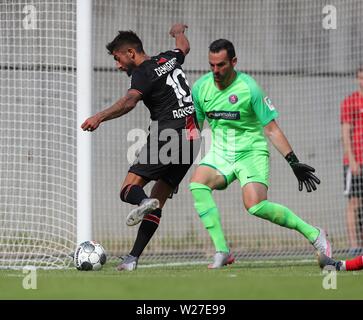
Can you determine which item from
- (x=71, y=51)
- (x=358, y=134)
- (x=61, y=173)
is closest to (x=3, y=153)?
(x=61, y=173)

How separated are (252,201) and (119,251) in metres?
3.05

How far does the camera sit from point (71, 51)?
984 centimetres

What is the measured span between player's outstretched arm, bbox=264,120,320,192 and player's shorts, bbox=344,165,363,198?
2.81 m

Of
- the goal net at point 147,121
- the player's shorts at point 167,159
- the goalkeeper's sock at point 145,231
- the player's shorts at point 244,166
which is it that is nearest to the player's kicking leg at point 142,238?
the goalkeeper's sock at point 145,231

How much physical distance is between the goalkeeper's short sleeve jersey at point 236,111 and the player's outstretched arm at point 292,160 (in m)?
0.10

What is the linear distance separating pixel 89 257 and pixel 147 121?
3.38m

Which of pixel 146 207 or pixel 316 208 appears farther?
pixel 316 208

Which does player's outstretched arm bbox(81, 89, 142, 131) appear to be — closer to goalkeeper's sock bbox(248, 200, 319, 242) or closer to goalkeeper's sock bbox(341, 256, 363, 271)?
goalkeeper's sock bbox(248, 200, 319, 242)

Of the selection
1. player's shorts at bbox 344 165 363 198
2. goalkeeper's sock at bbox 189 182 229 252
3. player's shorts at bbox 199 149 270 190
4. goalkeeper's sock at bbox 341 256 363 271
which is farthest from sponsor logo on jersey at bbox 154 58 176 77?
player's shorts at bbox 344 165 363 198

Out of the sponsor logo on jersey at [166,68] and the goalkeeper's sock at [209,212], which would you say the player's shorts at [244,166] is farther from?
the sponsor logo on jersey at [166,68]

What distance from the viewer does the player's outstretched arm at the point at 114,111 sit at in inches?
309

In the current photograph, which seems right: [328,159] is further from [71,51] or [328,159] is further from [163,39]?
[71,51]

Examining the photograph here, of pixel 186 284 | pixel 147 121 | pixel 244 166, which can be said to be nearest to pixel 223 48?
pixel 244 166

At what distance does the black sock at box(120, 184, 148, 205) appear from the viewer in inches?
334
